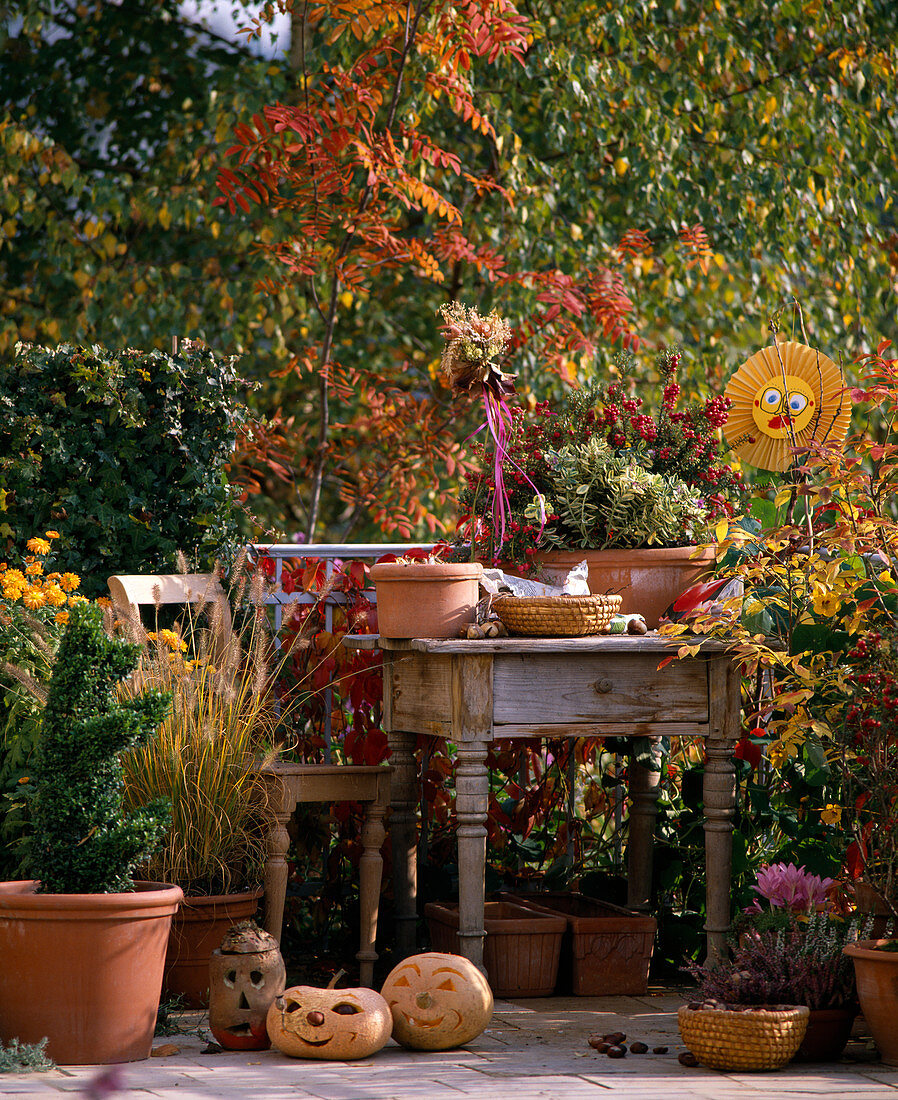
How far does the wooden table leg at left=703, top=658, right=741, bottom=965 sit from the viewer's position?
3.71m

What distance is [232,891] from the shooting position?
153 inches

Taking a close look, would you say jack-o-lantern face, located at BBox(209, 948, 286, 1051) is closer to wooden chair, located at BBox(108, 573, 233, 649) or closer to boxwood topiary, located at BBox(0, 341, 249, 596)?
wooden chair, located at BBox(108, 573, 233, 649)

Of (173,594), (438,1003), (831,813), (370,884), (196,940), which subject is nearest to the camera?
(438,1003)

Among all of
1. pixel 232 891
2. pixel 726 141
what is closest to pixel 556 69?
pixel 726 141

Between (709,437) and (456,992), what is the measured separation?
1.79m

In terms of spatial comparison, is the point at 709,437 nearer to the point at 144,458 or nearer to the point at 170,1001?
the point at 144,458

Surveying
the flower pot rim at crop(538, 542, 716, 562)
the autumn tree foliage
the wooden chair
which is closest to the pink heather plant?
the flower pot rim at crop(538, 542, 716, 562)

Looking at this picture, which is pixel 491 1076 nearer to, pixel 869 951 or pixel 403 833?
pixel 869 951

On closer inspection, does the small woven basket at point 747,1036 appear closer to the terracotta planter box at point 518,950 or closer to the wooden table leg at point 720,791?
the wooden table leg at point 720,791

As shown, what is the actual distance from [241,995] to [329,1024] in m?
0.26

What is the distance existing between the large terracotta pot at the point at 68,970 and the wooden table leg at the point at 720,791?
4.99ft

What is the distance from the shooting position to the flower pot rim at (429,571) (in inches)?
143

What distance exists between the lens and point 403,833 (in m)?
4.14

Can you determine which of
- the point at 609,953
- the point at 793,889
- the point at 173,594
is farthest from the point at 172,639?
the point at 793,889
